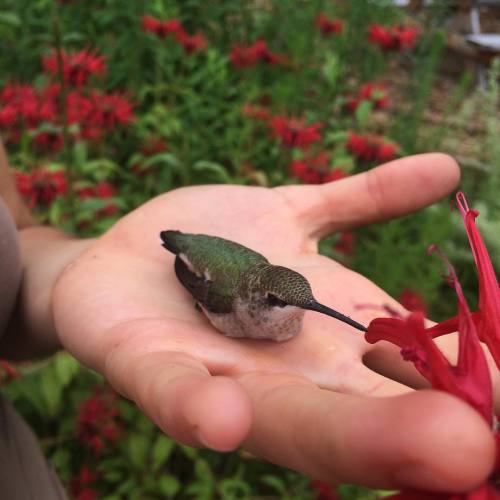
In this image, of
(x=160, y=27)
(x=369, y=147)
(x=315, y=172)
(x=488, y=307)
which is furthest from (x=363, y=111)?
(x=488, y=307)

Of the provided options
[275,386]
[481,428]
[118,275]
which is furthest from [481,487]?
[118,275]

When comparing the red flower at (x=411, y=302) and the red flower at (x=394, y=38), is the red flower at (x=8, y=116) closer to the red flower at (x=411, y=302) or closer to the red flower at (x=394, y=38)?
the red flower at (x=411, y=302)

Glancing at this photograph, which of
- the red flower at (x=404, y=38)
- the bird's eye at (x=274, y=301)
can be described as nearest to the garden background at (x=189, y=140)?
the red flower at (x=404, y=38)

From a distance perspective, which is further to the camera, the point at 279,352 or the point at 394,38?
the point at 394,38

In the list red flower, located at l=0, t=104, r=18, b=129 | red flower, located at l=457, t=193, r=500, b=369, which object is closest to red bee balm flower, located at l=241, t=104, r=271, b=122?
red flower, located at l=0, t=104, r=18, b=129

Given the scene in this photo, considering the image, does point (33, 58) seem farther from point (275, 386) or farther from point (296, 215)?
point (275, 386)

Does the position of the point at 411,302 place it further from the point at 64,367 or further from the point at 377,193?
the point at 64,367
